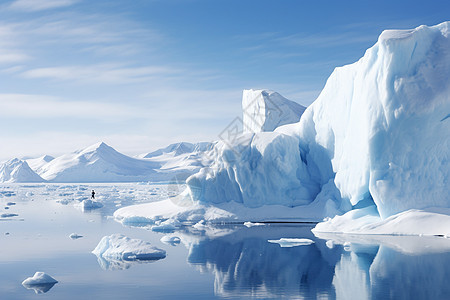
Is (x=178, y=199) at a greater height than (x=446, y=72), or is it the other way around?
(x=446, y=72)

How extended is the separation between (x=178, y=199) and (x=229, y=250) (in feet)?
36.0

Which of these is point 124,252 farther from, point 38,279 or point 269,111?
point 269,111

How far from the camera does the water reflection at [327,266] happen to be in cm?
1097

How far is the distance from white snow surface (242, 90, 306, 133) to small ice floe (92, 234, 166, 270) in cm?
2120

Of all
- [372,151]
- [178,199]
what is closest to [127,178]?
[178,199]

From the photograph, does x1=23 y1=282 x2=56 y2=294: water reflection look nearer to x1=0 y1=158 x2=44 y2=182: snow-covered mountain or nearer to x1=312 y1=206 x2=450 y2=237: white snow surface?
x1=312 y1=206 x2=450 y2=237: white snow surface

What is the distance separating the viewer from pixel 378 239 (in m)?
18.4

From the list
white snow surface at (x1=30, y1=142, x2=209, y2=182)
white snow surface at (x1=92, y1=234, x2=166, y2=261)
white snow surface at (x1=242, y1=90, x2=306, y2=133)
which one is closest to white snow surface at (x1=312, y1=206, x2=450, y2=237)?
white snow surface at (x1=92, y1=234, x2=166, y2=261)

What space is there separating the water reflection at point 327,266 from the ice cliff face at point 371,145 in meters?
2.60

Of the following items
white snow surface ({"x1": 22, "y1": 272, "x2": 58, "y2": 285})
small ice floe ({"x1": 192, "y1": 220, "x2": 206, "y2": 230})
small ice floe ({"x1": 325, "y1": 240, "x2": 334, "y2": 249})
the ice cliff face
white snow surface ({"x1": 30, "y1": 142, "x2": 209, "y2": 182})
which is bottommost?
white snow surface ({"x1": 22, "y1": 272, "x2": 58, "y2": 285})

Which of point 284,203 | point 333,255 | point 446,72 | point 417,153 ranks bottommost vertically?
point 333,255

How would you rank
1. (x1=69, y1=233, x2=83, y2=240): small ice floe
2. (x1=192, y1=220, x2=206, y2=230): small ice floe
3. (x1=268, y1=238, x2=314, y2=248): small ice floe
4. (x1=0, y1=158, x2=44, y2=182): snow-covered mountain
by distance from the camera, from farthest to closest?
(x1=0, y1=158, x2=44, y2=182): snow-covered mountain < (x1=192, y1=220, x2=206, y2=230): small ice floe < (x1=69, y1=233, x2=83, y2=240): small ice floe < (x1=268, y1=238, x2=314, y2=248): small ice floe

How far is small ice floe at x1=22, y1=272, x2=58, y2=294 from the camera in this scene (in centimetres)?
1159

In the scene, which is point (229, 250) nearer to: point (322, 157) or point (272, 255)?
point (272, 255)
